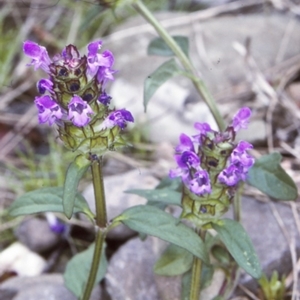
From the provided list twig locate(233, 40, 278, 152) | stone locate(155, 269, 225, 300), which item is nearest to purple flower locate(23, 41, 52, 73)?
stone locate(155, 269, 225, 300)

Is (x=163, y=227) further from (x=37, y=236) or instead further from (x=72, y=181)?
(x=37, y=236)

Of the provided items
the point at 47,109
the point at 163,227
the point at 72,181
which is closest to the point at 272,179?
the point at 163,227

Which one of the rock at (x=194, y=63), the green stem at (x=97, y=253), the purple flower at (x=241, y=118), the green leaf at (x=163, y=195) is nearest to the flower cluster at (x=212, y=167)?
the purple flower at (x=241, y=118)

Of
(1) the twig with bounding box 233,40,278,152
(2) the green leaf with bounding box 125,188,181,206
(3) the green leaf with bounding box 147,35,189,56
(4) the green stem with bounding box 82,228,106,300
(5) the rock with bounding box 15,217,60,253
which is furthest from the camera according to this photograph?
(1) the twig with bounding box 233,40,278,152

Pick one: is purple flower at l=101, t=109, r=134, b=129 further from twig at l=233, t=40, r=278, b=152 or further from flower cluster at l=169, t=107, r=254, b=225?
twig at l=233, t=40, r=278, b=152

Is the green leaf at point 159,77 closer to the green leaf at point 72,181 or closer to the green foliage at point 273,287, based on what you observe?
the green leaf at point 72,181

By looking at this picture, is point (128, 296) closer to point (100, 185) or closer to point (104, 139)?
point (100, 185)
